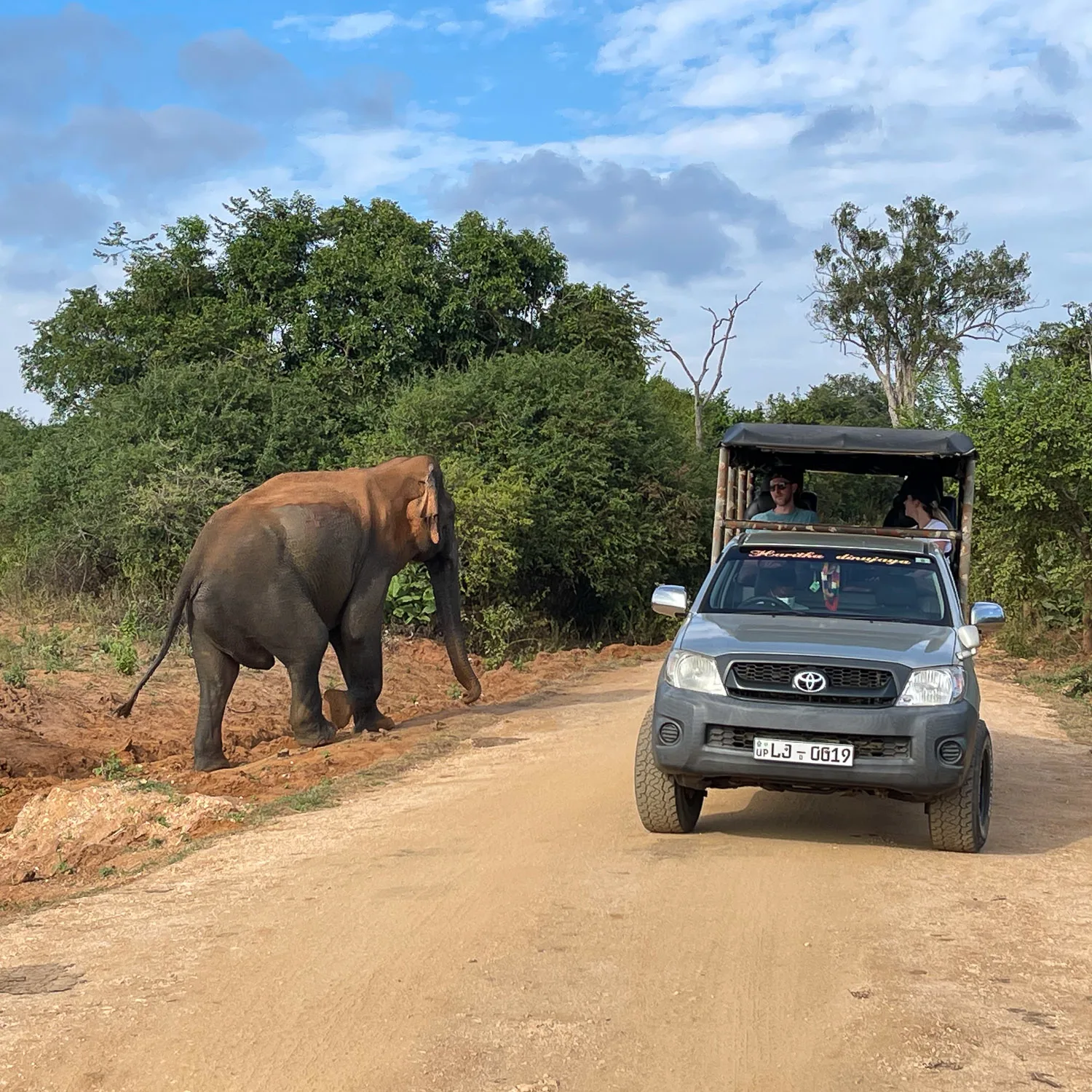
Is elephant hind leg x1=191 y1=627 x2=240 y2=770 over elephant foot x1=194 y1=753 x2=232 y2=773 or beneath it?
over

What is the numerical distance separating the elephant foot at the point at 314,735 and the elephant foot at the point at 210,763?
80 centimetres

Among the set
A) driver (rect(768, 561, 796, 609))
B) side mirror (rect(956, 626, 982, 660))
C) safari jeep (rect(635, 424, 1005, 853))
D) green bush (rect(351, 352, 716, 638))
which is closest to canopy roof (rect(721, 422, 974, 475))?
safari jeep (rect(635, 424, 1005, 853))

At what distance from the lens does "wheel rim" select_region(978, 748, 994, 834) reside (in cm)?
815

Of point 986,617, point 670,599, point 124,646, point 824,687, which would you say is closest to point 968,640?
point 986,617

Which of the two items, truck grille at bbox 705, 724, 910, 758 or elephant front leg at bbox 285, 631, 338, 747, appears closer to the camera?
truck grille at bbox 705, 724, 910, 758

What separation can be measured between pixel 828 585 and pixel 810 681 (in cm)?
141

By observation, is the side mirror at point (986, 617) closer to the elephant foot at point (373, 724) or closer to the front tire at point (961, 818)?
the front tire at point (961, 818)

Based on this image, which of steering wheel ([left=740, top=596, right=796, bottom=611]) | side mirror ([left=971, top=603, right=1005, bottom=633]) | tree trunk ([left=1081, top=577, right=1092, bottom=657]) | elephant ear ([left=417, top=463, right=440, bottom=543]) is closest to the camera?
side mirror ([left=971, top=603, right=1005, bottom=633])

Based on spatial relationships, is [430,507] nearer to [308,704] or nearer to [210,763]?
[308,704]

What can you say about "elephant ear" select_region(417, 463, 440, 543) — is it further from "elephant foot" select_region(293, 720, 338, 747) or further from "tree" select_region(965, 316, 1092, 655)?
"tree" select_region(965, 316, 1092, 655)

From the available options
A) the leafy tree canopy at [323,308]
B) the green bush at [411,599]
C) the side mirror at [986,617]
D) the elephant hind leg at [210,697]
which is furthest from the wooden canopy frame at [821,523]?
the leafy tree canopy at [323,308]

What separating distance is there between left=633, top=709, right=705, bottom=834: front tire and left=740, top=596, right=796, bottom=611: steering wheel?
106cm

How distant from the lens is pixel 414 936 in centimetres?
608

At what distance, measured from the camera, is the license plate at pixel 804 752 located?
7523 millimetres
